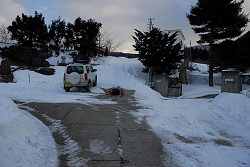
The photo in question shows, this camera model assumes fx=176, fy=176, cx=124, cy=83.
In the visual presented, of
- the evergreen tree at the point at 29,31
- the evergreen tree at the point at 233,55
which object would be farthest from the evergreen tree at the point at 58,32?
the evergreen tree at the point at 233,55

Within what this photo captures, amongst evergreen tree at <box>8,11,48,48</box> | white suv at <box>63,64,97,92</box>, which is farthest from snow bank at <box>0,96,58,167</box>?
evergreen tree at <box>8,11,48,48</box>

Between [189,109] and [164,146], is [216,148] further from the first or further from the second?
[189,109]

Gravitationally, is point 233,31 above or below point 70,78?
above

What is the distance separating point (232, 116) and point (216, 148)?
325 centimetres

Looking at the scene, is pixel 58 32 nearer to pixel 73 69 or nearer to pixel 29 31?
pixel 29 31

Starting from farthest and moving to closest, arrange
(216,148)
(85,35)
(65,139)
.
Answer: (85,35)
(65,139)
(216,148)

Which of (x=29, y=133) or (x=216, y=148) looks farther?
(x=216, y=148)

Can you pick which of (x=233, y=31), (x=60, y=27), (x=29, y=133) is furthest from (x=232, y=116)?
(x=60, y=27)

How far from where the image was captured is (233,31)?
20188 millimetres

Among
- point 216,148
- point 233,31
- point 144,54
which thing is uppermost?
point 233,31

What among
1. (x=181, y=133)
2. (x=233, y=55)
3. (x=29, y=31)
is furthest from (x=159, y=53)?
(x=29, y=31)

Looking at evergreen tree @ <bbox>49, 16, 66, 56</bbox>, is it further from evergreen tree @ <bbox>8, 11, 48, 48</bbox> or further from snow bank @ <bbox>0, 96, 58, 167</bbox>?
snow bank @ <bbox>0, 96, 58, 167</bbox>

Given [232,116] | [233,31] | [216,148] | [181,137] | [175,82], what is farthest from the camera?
[233,31]

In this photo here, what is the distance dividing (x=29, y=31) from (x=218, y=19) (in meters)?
26.0
